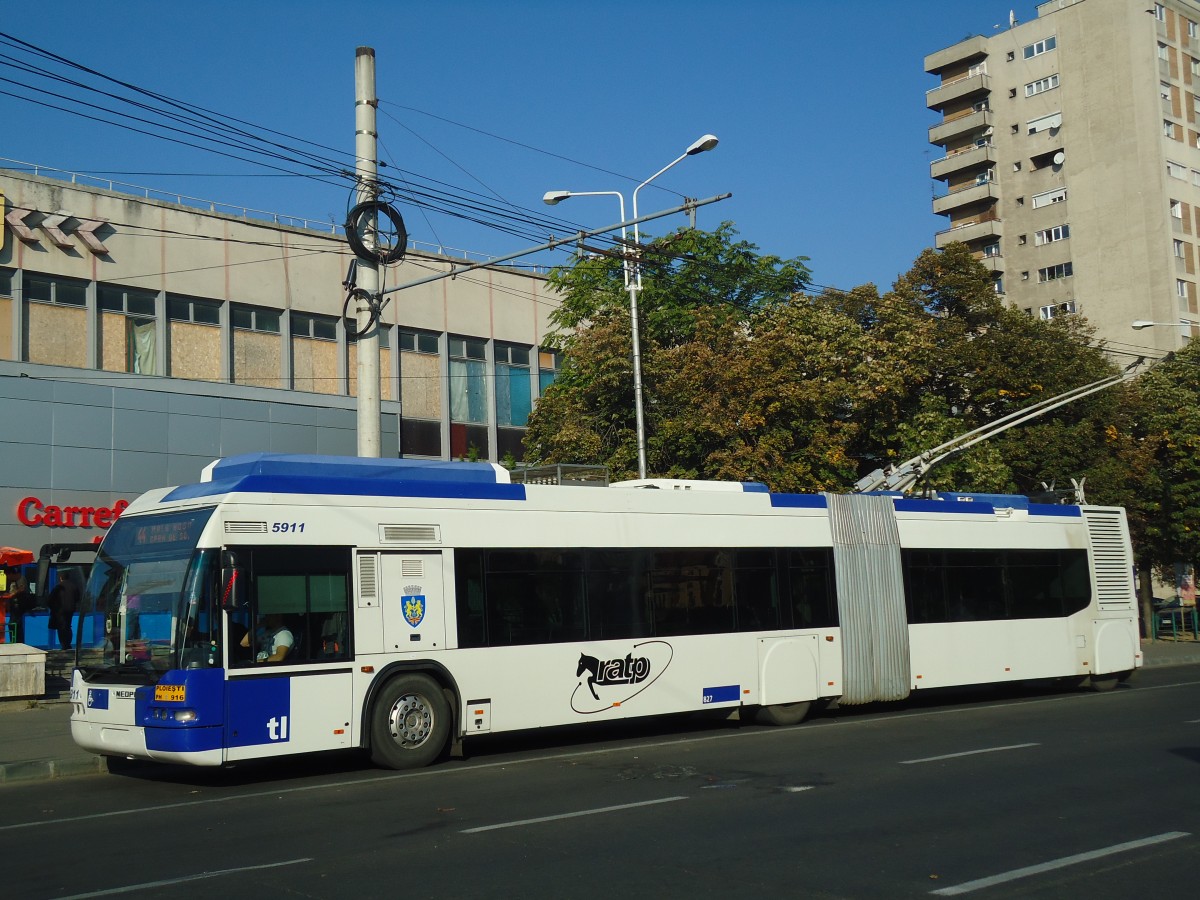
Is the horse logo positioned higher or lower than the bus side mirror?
lower

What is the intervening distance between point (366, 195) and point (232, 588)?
784 cm

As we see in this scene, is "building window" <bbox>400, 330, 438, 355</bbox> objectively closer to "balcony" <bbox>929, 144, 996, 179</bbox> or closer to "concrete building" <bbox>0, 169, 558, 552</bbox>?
"concrete building" <bbox>0, 169, 558, 552</bbox>

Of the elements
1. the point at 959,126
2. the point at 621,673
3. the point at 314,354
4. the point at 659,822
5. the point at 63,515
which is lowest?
the point at 659,822

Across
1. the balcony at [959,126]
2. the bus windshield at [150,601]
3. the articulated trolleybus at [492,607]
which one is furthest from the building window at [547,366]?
the balcony at [959,126]

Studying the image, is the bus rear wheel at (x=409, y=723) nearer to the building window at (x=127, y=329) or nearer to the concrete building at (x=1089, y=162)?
the building window at (x=127, y=329)

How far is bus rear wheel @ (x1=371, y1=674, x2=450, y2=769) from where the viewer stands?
12680 mm

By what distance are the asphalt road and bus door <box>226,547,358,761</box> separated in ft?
1.68

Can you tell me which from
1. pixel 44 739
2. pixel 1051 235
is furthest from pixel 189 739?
pixel 1051 235

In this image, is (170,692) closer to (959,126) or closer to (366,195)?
(366,195)

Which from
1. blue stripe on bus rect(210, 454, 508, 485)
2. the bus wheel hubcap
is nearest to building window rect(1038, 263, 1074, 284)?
blue stripe on bus rect(210, 454, 508, 485)

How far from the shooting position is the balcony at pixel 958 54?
7125 centimetres

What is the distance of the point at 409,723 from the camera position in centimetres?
1295

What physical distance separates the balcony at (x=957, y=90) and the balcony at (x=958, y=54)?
1057 mm

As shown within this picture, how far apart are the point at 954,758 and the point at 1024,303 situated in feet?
199
